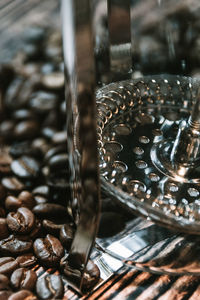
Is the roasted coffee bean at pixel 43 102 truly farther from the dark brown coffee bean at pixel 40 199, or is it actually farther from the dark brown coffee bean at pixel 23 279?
the dark brown coffee bean at pixel 23 279

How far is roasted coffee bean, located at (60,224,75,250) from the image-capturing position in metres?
0.53

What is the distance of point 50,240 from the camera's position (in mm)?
526

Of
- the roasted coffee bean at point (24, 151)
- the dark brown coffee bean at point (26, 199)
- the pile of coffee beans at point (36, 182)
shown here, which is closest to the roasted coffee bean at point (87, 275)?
the pile of coffee beans at point (36, 182)

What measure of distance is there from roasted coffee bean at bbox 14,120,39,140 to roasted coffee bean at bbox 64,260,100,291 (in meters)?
0.25

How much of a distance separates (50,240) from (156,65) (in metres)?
0.39

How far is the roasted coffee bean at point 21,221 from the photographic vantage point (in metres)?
0.53

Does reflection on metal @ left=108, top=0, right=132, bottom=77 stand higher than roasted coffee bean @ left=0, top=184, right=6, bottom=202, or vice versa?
reflection on metal @ left=108, top=0, right=132, bottom=77

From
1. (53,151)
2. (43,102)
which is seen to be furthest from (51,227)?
(43,102)

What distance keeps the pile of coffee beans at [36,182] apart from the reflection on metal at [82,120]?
0.16 ft

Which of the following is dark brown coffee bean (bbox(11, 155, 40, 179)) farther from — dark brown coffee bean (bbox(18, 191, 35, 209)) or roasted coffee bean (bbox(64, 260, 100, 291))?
roasted coffee bean (bbox(64, 260, 100, 291))

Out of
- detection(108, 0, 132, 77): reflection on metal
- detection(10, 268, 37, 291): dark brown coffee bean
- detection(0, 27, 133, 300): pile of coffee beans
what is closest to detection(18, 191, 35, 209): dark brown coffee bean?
detection(0, 27, 133, 300): pile of coffee beans

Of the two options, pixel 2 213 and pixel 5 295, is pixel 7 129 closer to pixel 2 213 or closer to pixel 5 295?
pixel 2 213

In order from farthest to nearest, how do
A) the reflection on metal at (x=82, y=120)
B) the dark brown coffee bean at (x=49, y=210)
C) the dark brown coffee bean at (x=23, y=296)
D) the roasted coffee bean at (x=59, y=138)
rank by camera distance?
1. the roasted coffee bean at (x=59, y=138)
2. the dark brown coffee bean at (x=49, y=210)
3. the dark brown coffee bean at (x=23, y=296)
4. the reflection on metal at (x=82, y=120)

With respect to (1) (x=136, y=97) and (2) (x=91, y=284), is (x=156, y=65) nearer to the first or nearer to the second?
(1) (x=136, y=97)
